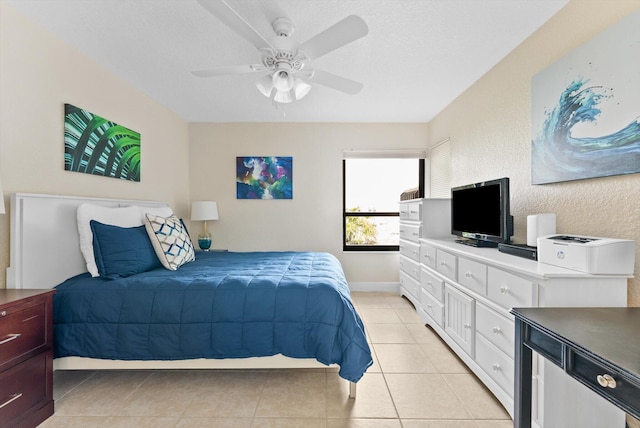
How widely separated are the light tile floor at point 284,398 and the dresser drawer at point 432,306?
0.34 meters

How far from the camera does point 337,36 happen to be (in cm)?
172

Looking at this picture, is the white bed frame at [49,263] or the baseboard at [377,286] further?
the baseboard at [377,286]

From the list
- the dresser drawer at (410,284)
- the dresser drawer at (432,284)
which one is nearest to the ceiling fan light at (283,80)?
the dresser drawer at (432,284)

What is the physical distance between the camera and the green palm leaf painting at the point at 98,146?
231 centimetres

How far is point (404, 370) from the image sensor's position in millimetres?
2254

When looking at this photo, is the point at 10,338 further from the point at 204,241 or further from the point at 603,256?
the point at 603,256

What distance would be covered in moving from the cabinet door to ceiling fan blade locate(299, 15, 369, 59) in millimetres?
1847

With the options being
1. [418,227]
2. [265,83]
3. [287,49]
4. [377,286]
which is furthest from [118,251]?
[377,286]

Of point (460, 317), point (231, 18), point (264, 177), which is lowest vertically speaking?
point (460, 317)

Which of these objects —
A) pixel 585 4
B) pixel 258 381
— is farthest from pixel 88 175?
pixel 585 4

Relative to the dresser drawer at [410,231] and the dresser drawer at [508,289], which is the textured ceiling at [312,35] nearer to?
the dresser drawer at [410,231]

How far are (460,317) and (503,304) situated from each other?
1.97ft

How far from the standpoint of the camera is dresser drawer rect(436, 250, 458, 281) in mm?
2408

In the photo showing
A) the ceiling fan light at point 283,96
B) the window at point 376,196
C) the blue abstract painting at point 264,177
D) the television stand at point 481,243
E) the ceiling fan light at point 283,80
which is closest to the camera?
the ceiling fan light at point 283,80
